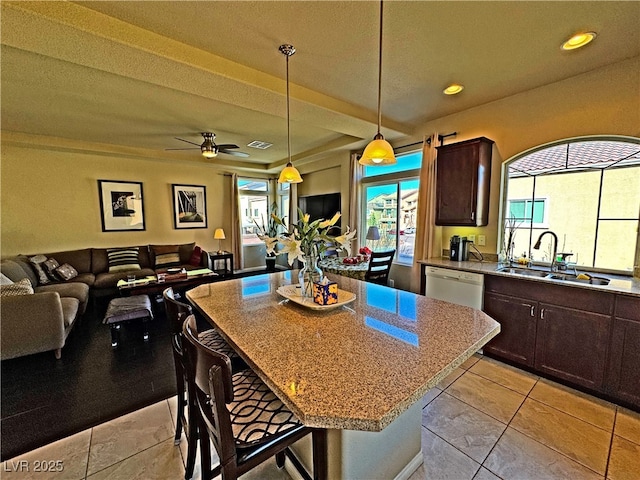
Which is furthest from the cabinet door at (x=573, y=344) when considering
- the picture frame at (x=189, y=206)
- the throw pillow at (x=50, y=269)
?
the throw pillow at (x=50, y=269)

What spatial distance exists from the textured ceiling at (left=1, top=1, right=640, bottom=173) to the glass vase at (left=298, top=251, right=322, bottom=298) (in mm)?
1614

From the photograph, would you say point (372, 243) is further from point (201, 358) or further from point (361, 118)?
point (201, 358)

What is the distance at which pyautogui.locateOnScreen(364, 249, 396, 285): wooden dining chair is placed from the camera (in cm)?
345

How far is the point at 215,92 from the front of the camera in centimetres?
256

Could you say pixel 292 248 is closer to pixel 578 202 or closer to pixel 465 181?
pixel 465 181

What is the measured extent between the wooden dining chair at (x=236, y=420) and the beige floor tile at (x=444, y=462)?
0.82 meters

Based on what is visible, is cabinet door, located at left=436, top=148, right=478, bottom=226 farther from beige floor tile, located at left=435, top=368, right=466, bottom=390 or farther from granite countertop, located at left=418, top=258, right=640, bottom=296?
beige floor tile, located at left=435, top=368, right=466, bottom=390

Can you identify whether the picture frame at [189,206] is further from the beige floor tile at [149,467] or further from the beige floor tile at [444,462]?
the beige floor tile at [444,462]

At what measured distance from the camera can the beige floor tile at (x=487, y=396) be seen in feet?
6.72

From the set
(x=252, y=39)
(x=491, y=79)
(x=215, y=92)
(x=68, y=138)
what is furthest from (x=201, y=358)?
(x=68, y=138)

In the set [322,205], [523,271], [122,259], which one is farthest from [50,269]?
[523,271]

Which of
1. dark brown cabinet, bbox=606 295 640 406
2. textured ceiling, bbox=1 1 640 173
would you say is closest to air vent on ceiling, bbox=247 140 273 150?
textured ceiling, bbox=1 1 640 173

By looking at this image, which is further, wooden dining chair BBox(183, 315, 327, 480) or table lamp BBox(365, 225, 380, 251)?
table lamp BBox(365, 225, 380, 251)

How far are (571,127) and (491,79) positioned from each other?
3.02 ft
